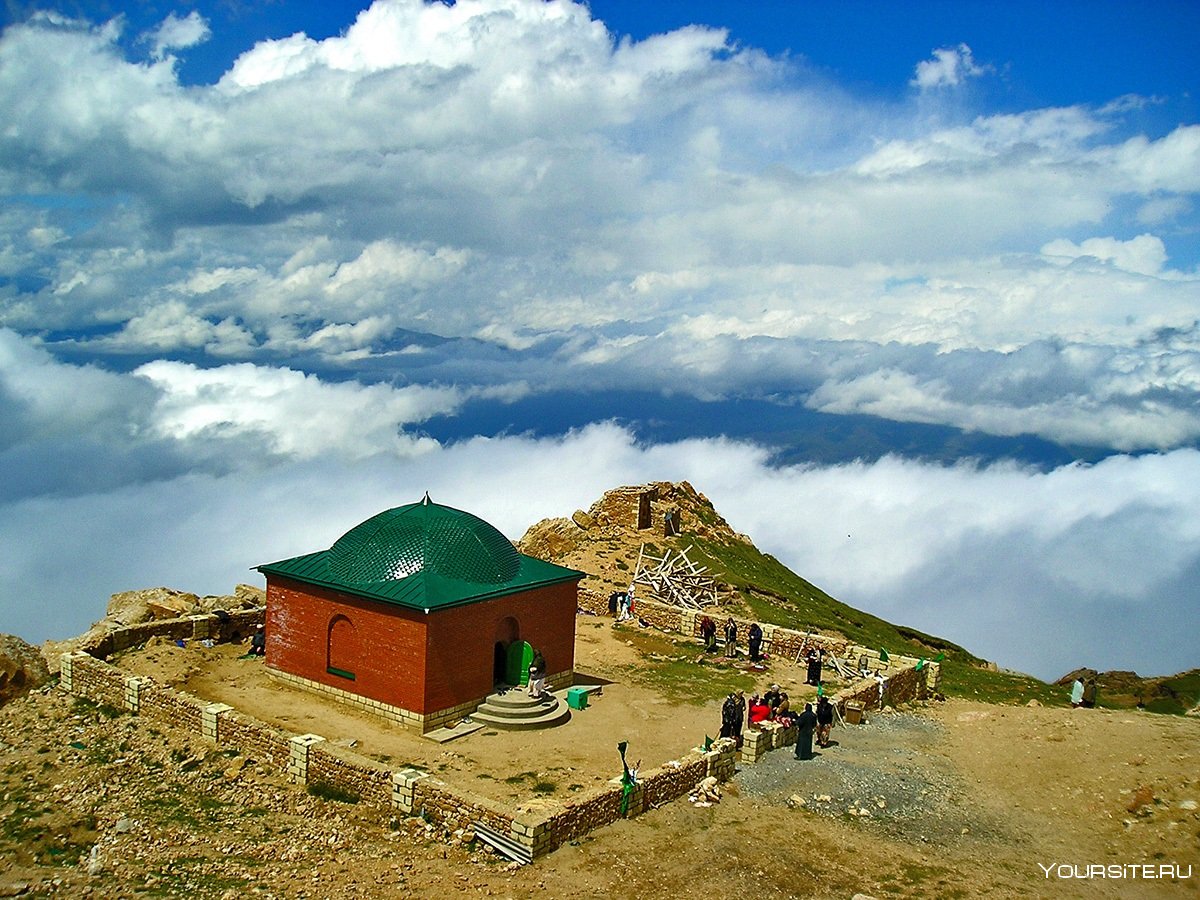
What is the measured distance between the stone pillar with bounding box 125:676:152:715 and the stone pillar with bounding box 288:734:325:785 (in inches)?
257

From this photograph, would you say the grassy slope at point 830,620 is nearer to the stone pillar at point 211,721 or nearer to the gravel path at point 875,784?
the gravel path at point 875,784

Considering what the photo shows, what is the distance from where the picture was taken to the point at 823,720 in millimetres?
24406

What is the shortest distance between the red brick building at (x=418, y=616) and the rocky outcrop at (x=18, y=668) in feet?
21.1

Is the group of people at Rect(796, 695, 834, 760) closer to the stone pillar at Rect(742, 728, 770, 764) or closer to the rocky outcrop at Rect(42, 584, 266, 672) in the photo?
the stone pillar at Rect(742, 728, 770, 764)

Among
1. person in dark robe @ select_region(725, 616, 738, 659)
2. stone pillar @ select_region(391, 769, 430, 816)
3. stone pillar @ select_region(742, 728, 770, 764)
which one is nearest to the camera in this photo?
stone pillar @ select_region(391, 769, 430, 816)

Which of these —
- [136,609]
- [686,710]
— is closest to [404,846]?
[686,710]

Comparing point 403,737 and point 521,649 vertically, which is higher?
point 521,649

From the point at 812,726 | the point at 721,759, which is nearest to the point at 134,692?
the point at 721,759

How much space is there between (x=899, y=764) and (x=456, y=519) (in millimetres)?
14327

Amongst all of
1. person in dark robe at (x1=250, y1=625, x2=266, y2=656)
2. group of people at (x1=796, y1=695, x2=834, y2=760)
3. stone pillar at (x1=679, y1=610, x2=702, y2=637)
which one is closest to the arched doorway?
group of people at (x1=796, y1=695, x2=834, y2=760)

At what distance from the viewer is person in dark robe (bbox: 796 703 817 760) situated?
2300cm

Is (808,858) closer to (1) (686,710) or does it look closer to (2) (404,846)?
(2) (404,846)

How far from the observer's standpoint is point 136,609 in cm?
3309

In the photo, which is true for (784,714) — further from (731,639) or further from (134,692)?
(134,692)
